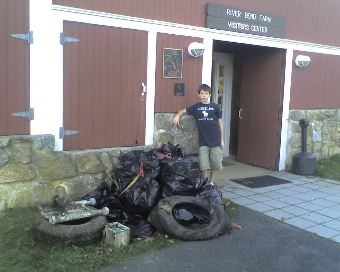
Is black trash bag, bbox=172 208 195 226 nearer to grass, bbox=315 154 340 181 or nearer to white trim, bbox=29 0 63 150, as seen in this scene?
white trim, bbox=29 0 63 150

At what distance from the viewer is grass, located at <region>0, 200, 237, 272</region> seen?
144 inches

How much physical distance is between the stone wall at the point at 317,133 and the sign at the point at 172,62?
298cm

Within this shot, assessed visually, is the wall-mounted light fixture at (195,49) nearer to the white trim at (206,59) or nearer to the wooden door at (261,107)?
the white trim at (206,59)

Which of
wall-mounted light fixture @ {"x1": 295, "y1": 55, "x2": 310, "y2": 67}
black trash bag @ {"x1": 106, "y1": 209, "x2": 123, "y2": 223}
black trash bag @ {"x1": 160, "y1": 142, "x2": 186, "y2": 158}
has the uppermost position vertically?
wall-mounted light fixture @ {"x1": 295, "y1": 55, "x2": 310, "y2": 67}

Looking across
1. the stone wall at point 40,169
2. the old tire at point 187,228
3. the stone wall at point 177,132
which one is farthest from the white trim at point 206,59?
the old tire at point 187,228

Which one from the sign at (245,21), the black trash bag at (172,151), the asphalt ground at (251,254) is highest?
the sign at (245,21)

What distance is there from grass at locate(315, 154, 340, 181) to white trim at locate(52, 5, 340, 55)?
94.4 inches

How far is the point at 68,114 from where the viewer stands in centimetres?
516

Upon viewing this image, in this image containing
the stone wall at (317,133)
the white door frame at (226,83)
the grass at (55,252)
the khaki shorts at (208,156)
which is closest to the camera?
the grass at (55,252)

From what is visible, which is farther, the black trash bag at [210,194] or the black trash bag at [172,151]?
the black trash bag at [172,151]

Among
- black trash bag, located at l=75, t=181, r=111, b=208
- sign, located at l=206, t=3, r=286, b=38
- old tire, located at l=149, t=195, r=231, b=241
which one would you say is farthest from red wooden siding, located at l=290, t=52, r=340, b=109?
black trash bag, located at l=75, t=181, r=111, b=208

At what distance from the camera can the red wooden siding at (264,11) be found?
17.9 ft

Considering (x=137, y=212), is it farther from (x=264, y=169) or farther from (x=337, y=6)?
(x=337, y=6)

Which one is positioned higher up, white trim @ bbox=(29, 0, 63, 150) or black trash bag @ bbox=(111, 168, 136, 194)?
white trim @ bbox=(29, 0, 63, 150)
